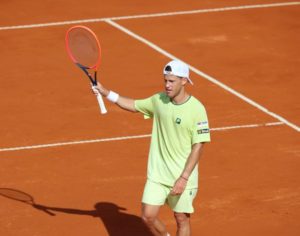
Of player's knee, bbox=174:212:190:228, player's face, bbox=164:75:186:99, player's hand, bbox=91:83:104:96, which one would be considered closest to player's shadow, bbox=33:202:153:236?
player's knee, bbox=174:212:190:228

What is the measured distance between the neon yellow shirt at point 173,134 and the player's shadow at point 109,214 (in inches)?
71.6

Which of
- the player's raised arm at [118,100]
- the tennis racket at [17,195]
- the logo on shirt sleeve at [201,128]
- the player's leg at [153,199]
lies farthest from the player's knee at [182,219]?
the tennis racket at [17,195]

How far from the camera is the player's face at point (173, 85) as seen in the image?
11.5 m

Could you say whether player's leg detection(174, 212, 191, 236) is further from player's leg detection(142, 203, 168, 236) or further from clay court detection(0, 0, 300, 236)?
clay court detection(0, 0, 300, 236)

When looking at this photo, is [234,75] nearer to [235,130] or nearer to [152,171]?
[235,130]

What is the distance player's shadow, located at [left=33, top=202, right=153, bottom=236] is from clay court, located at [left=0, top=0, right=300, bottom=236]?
2 centimetres

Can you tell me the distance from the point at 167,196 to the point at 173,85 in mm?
1279

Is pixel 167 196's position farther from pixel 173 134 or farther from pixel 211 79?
pixel 211 79

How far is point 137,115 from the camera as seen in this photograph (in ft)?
58.5

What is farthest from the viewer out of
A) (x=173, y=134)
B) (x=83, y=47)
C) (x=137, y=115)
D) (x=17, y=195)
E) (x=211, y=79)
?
(x=211, y=79)

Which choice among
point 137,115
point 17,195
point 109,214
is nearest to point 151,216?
point 109,214

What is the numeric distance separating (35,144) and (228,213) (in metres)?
3.91

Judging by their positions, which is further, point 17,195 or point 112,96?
point 17,195

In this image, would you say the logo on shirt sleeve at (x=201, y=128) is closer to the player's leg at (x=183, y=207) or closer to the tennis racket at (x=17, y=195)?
the player's leg at (x=183, y=207)
